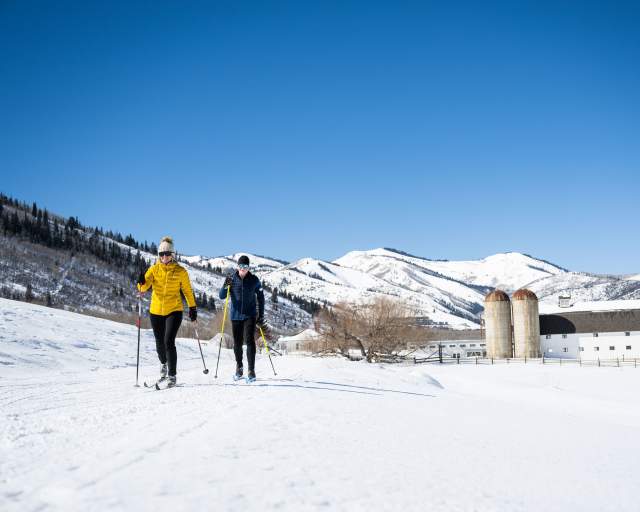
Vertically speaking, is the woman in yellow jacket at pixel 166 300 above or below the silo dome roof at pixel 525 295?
below

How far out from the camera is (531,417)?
333 inches

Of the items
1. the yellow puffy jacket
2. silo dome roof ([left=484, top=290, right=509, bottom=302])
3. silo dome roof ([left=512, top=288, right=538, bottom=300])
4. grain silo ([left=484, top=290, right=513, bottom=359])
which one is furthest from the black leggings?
silo dome roof ([left=512, top=288, right=538, bottom=300])

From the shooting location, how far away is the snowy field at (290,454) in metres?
2.90

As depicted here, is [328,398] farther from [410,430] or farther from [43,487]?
[43,487]

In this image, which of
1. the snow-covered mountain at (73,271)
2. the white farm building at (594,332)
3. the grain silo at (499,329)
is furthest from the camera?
the snow-covered mountain at (73,271)

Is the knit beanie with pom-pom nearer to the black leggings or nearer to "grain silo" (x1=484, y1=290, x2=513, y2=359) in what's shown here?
the black leggings

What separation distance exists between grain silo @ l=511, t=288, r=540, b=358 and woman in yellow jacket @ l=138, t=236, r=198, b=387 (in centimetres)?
7187

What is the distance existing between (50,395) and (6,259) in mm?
130530

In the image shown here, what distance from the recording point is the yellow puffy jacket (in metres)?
8.52

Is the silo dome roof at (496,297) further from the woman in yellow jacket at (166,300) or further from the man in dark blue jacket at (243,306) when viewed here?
the woman in yellow jacket at (166,300)

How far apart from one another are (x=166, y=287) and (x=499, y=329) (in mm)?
71581

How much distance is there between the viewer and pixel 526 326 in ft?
241

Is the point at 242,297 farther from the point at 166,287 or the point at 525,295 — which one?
the point at 525,295

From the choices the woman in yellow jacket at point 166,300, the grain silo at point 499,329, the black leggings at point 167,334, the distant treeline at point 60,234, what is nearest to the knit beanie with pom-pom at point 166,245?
the woman in yellow jacket at point 166,300
